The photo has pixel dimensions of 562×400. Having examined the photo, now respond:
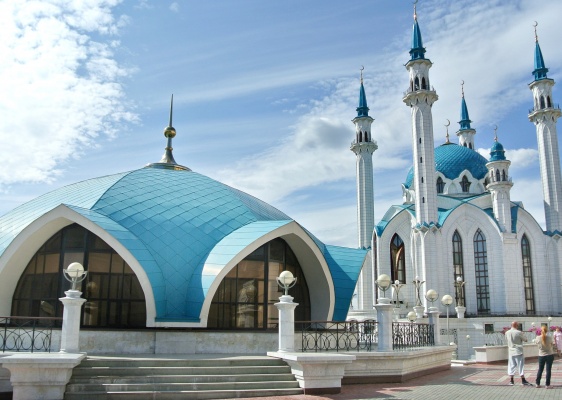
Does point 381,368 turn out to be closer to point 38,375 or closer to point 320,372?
point 320,372

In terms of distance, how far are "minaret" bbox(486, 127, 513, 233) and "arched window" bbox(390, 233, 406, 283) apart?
6919 millimetres

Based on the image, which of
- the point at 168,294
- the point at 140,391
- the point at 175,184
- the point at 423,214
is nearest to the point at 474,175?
the point at 423,214

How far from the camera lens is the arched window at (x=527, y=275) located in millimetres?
35844

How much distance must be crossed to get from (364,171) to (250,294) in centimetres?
2937

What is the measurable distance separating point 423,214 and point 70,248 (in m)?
25.0

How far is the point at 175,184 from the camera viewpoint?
1827cm

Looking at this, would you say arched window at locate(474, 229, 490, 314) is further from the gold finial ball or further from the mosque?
the gold finial ball

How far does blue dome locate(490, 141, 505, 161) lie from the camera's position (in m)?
37.8

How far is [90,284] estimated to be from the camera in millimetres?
14602

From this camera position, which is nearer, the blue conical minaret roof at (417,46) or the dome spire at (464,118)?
the blue conical minaret roof at (417,46)

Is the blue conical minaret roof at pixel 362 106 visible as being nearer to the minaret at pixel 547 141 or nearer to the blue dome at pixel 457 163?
the blue dome at pixel 457 163

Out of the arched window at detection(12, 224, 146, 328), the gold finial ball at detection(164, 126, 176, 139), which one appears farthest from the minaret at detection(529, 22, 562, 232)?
the arched window at detection(12, 224, 146, 328)

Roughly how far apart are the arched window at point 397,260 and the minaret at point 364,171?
2.56 meters

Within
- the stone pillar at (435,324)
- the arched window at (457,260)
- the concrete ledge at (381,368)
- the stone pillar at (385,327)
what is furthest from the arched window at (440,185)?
the stone pillar at (385,327)
